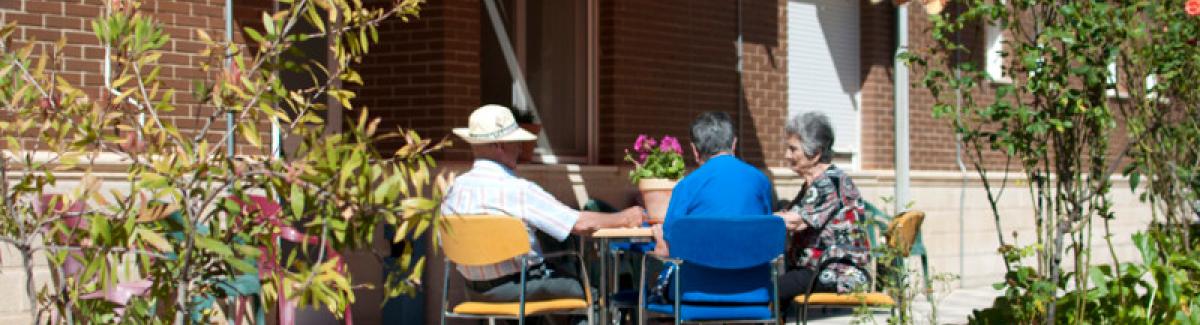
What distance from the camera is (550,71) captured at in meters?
11.3

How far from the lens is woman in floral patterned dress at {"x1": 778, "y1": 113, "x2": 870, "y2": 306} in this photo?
759 centimetres

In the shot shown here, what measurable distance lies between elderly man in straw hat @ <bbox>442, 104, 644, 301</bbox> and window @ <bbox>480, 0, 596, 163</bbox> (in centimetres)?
299

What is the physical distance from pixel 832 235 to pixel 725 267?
104 cm

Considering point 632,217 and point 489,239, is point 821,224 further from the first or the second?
point 489,239

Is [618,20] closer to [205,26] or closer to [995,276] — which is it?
[205,26]

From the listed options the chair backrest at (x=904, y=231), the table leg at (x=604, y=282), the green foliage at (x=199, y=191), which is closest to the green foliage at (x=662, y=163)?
the table leg at (x=604, y=282)

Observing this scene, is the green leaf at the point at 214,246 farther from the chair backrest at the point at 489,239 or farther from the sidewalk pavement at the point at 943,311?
the sidewalk pavement at the point at 943,311

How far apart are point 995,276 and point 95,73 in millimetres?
10067

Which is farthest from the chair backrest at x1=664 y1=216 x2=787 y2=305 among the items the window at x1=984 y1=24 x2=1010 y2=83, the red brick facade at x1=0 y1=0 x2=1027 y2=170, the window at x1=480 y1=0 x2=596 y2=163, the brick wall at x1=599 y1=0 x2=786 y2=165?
the window at x1=984 y1=24 x2=1010 y2=83

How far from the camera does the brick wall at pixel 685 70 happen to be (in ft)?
37.5

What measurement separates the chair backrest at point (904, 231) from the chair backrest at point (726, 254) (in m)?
0.62

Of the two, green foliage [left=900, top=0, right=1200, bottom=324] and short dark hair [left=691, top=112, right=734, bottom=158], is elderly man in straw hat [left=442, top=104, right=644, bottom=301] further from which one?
green foliage [left=900, top=0, right=1200, bottom=324]

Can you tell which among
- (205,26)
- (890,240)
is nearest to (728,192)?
(890,240)

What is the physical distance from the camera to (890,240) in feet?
24.8
